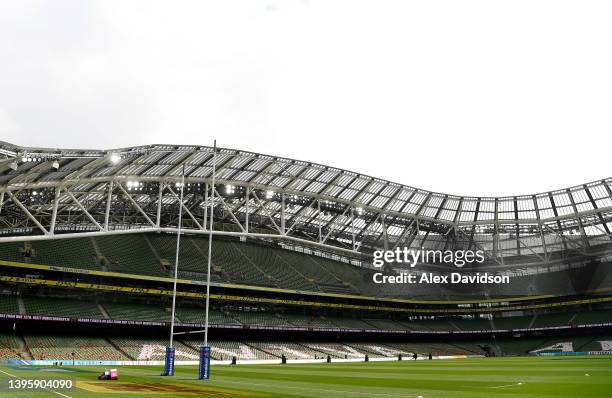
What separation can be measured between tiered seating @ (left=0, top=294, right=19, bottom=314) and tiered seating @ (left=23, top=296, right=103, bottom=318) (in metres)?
0.88

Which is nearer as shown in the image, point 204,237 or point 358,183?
point 358,183

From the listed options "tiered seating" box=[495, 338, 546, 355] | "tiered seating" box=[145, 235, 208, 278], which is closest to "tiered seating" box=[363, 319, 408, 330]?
"tiered seating" box=[495, 338, 546, 355]

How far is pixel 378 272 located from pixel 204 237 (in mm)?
27382

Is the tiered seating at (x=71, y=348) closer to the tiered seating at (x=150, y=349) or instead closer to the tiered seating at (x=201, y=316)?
the tiered seating at (x=150, y=349)

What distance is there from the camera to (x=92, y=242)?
54.7 metres

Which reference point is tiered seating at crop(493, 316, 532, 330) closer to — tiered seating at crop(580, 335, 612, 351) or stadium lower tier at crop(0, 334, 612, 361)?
stadium lower tier at crop(0, 334, 612, 361)

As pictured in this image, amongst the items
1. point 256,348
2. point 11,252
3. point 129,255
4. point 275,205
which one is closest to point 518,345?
point 256,348

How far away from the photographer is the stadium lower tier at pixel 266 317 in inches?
→ 1781

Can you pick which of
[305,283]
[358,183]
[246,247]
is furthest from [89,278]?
[358,183]

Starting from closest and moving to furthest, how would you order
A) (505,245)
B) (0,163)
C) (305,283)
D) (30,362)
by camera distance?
1. (0,163)
2. (30,362)
3. (305,283)
4. (505,245)

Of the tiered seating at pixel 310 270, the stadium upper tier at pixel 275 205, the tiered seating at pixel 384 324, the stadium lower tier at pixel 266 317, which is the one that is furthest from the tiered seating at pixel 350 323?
the stadium upper tier at pixel 275 205

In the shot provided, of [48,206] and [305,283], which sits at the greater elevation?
[48,206]

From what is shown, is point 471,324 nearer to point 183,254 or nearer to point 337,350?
point 337,350

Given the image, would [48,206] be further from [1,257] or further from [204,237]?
[204,237]
